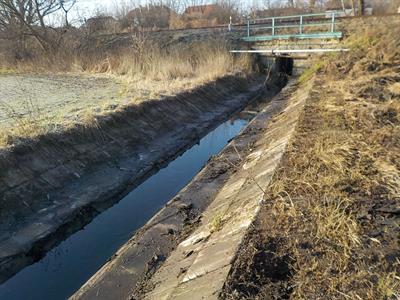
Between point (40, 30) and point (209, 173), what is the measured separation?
21400mm

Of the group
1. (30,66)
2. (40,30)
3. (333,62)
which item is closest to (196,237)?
(333,62)

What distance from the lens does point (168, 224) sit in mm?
5648

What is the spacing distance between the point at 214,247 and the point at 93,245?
2518mm

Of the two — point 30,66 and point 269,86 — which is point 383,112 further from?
point 30,66

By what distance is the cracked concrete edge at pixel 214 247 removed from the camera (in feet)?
11.1

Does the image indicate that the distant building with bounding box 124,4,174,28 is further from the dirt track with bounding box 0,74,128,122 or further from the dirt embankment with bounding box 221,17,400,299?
the dirt embankment with bounding box 221,17,400,299

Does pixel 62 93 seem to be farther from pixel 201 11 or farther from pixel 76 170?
pixel 201 11

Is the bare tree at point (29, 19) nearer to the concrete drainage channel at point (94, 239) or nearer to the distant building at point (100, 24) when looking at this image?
the distant building at point (100, 24)

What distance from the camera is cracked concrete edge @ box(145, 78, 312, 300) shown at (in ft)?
11.1

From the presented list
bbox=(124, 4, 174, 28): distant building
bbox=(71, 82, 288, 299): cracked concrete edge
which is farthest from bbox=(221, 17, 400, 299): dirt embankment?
bbox=(124, 4, 174, 28): distant building

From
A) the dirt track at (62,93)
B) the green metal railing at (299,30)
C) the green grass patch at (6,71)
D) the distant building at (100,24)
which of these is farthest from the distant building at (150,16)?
the dirt track at (62,93)

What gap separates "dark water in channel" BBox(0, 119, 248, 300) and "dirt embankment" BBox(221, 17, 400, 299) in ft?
8.37

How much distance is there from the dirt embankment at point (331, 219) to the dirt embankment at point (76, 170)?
3.28m

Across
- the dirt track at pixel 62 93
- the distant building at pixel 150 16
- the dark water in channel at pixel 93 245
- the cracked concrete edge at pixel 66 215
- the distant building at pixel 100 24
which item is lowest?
the dark water in channel at pixel 93 245
